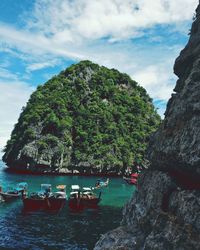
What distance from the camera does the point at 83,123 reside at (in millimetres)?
119062

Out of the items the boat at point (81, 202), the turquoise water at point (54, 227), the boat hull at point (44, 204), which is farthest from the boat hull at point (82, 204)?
the boat hull at point (44, 204)

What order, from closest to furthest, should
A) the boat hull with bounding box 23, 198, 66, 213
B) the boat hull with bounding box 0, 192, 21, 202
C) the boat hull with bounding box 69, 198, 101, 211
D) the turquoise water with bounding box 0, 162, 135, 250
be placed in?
the turquoise water with bounding box 0, 162, 135, 250 → the boat hull with bounding box 23, 198, 66, 213 → the boat hull with bounding box 69, 198, 101, 211 → the boat hull with bounding box 0, 192, 21, 202

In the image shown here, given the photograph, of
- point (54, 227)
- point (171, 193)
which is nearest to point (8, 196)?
point (54, 227)

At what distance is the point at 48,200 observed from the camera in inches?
1598

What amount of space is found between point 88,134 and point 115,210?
72648mm

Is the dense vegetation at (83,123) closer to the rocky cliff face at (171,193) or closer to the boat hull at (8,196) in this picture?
the boat hull at (8,196)

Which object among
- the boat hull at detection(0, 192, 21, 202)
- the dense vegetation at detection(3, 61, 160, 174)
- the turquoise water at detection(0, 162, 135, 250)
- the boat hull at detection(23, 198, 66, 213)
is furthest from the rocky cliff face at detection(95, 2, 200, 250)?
the dense vegetation at detection(3, 61, 160, 174)

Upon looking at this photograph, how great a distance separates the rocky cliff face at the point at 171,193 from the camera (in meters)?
16.2

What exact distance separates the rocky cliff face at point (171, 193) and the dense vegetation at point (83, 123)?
3301 inches

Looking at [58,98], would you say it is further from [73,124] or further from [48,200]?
[48,200]

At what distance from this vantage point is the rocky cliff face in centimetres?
1616

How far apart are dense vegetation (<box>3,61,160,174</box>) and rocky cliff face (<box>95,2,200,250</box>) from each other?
83.9 meters

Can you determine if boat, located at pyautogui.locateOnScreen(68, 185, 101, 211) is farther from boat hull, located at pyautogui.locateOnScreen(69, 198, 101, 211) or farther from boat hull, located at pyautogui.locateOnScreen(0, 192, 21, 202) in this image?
boat hull, located at pyautogui.locateOnScreen(0, 192, 21, 202)

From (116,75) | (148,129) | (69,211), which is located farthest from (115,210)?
(116,75)
